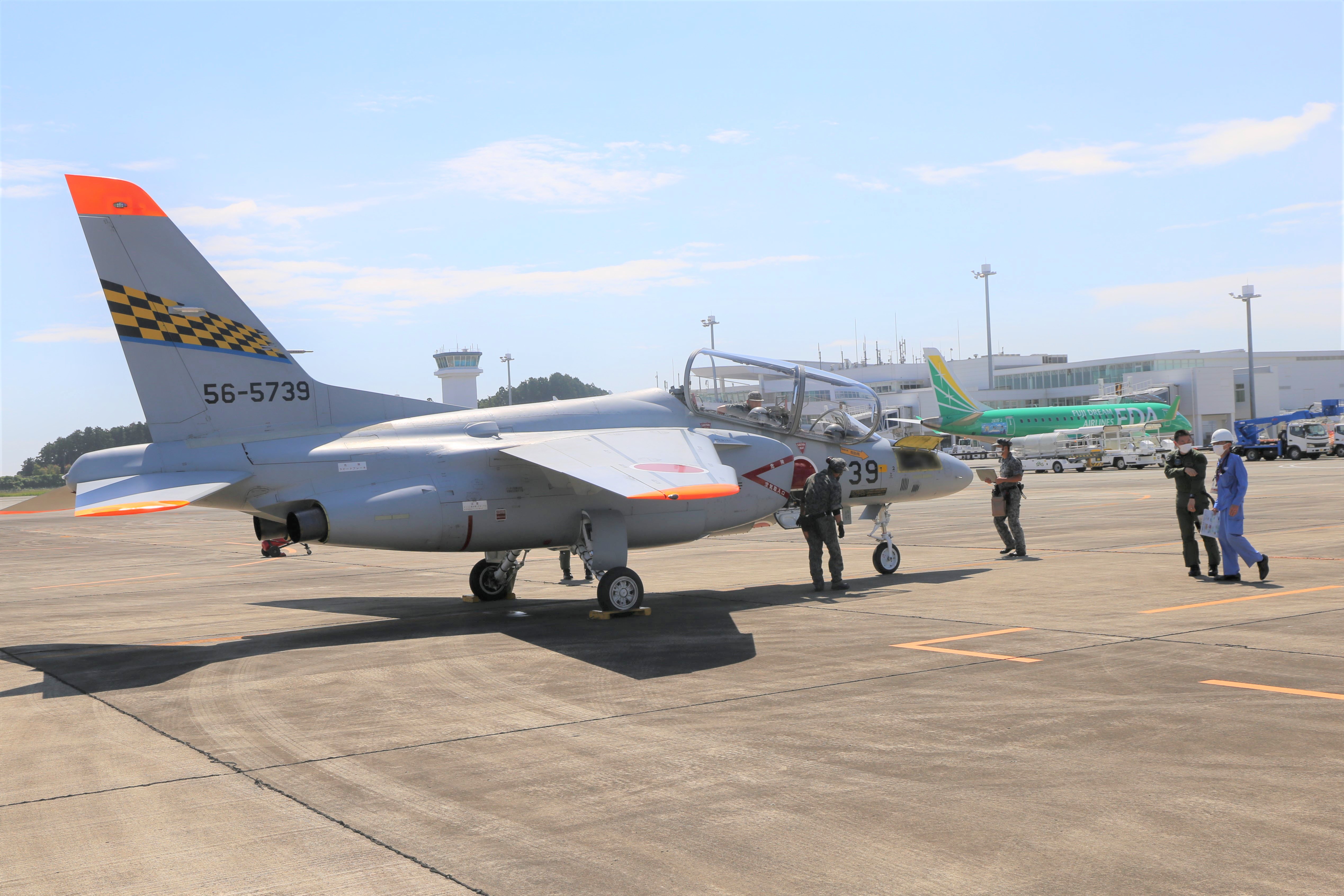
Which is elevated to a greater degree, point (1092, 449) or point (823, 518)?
point (1092, 449)

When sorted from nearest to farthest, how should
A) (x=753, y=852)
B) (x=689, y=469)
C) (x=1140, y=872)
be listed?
(x=1140, y=872) → (x=753, y=852) → (x=689, y=469)

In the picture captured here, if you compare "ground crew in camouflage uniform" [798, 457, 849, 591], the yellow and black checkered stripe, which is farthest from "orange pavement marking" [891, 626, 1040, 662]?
the yellow and black checkered stripe

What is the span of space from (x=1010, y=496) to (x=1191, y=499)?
3.75 metres

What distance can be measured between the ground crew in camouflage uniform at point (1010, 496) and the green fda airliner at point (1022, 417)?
179ft

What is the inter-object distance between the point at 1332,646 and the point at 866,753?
5.41m

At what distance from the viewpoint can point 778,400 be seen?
15258 millimetres

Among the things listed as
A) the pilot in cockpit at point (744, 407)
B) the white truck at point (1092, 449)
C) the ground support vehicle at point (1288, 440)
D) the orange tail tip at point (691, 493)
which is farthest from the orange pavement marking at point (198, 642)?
the ground support vehicle at point (1288, 440)

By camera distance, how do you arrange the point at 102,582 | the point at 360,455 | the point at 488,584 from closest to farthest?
the point at 360,455 < the point at 488,584 < the point at 102,582

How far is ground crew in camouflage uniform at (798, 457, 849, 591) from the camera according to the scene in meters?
14.7

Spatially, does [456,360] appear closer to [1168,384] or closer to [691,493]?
[1168,384]

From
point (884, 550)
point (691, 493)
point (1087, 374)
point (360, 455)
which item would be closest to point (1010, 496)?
point (884, 550)

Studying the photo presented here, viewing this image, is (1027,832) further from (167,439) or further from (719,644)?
(167,439)

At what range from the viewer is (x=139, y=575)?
22.2m

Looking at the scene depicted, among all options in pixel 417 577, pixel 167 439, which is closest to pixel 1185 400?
pixel 417 577
